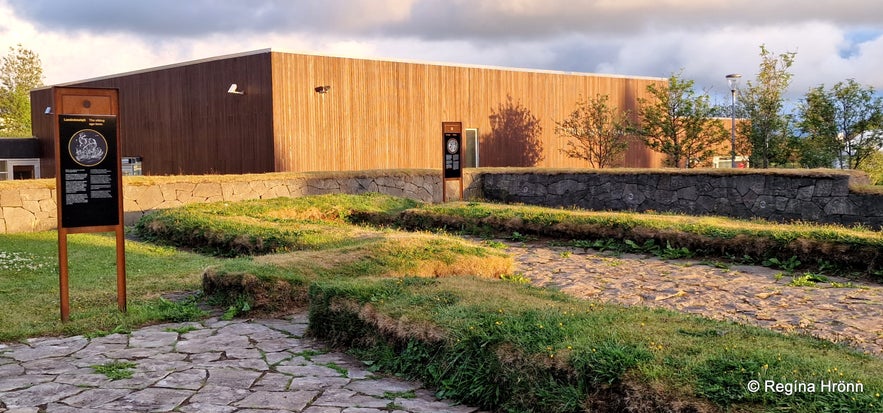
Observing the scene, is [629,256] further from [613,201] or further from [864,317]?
[613,201]

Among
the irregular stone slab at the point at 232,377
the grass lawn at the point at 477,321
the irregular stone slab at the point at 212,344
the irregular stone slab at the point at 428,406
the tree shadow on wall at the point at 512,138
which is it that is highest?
the tree shadow on wall at the point at 512,138

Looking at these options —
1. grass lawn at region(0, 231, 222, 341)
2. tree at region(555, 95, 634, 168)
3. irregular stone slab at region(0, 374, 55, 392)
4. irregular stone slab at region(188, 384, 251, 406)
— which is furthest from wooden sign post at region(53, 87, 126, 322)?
tree at region(555, 95, 634, 168)

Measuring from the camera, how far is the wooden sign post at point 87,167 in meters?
6.74

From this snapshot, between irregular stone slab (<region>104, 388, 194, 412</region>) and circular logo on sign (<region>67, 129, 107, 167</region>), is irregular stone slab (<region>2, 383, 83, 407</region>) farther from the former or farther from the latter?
circular logo on sign (<region>67, 129, 107, 167</region>)

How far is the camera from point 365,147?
2286 cm

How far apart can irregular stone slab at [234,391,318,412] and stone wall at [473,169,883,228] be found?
11.7 metres

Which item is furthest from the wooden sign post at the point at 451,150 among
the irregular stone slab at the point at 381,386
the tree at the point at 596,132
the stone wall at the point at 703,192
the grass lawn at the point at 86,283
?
the irregular stone slab at the point at 381,386

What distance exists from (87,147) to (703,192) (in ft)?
42.2

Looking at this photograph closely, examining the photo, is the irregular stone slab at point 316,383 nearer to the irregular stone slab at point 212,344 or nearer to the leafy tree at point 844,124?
the irregular stone slab at point 212,344

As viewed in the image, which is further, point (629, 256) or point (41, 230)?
point (41, 230)

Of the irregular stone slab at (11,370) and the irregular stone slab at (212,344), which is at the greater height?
the irregular stone slab at (212,344)

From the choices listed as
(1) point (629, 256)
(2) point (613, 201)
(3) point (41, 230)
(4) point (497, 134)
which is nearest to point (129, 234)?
(3) point (41, 230)

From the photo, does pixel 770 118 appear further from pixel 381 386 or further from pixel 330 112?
pixel 381 386

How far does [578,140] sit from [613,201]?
10.7 metres
